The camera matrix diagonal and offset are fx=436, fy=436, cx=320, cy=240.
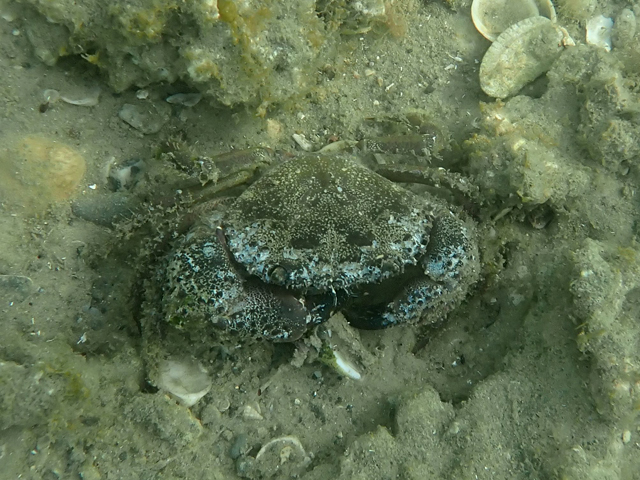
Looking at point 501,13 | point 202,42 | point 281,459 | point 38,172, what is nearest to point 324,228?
point 202,42

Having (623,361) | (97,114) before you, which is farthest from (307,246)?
(623,361)

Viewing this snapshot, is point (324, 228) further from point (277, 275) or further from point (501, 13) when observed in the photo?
point (501, 13)

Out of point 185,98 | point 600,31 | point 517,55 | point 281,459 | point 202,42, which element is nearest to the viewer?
point 202,42

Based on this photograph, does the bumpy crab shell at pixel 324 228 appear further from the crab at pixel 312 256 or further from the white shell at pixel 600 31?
the white shell at pixel 600 31

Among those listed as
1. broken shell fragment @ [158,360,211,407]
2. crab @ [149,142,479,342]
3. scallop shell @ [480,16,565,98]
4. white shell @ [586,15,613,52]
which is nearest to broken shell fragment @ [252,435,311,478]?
broken shell fragment @ [158,360,211,407]

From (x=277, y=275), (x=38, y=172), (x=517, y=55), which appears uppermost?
(x=517, y=55)

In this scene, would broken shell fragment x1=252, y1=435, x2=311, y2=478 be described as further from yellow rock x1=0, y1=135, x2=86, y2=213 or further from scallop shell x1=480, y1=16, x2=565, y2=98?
scallop shell x1=480, y1=16, x2=565, y2=98
